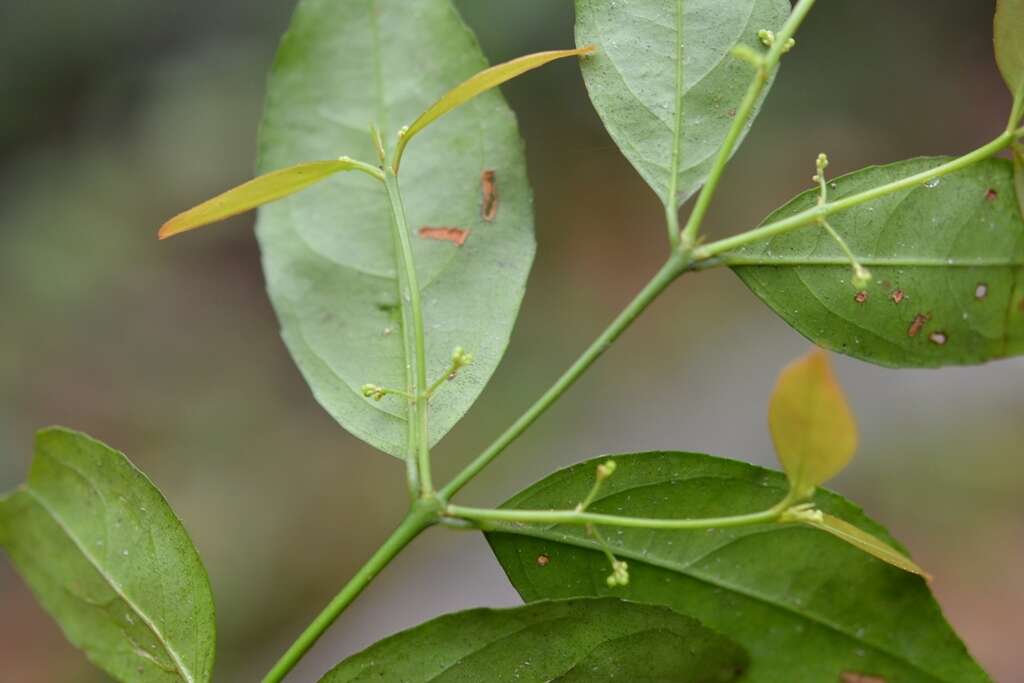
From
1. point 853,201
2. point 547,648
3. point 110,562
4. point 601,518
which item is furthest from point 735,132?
point 110,562

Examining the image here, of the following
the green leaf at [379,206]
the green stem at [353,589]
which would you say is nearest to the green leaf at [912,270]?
the green leaf at [379,206]

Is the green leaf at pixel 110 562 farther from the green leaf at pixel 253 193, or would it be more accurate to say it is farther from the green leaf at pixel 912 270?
Answer: the green leaf at pixel 912 270

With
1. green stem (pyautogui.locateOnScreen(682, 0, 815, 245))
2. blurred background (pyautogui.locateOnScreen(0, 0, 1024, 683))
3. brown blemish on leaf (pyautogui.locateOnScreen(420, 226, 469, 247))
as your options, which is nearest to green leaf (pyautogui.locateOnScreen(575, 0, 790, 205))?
green stem (pyautogui.locateOnScreen(682, 0, 815, 245))

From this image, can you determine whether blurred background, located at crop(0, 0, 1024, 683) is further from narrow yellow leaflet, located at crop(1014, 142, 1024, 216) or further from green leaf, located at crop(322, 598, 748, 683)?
narrow yellow leaflet, located at crop(1014, 142, 1024, 216)

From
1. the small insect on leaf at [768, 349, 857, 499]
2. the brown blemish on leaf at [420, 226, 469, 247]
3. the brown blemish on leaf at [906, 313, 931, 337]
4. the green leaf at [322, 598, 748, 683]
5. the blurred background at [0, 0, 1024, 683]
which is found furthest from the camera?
the blurred background at [0, 0, 1024, 683]

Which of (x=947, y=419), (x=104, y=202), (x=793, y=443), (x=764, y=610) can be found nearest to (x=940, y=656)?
(x=764, y=610)

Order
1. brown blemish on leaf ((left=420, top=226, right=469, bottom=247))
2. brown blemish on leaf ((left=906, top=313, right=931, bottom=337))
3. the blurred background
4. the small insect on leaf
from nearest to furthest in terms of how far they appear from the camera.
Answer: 1. the small insect on leaf
2. brown blemish on leaf ((left=906, top=313, right=931, bottom=337))
3. brown blemish on leaf ((left=420, top=226, right=469, bottom=247))
4. the blurred background
